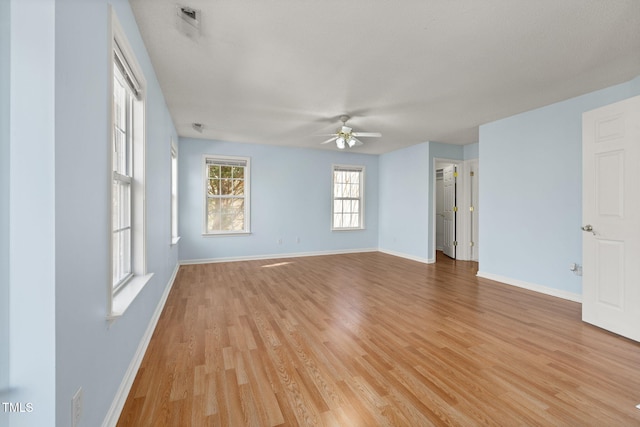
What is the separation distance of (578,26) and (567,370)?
253 cm

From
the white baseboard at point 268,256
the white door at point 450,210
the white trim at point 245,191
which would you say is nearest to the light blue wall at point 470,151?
the white door at point 450,210

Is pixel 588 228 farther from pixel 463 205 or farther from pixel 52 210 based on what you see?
pixel 52 210

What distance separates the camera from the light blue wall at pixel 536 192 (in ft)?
11.0

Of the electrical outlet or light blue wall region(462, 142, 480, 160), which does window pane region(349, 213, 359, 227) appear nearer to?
light blue wall region(462, 142, 480, 160)

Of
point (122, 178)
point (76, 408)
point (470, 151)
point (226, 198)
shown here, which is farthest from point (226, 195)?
point (470, 151)

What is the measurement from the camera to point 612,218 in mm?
2574

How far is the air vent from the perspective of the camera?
193 centimetres

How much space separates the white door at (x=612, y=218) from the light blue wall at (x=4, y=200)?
4058 millimetres

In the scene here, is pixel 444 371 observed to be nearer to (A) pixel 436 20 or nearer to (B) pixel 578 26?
(A) pixel 436 20

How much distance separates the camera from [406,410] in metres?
1.55

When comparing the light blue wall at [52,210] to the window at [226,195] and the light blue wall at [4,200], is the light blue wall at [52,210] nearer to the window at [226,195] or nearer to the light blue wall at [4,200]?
the light blue wall at [4,200]

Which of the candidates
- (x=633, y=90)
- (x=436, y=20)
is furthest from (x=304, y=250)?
(x=633, y=90)

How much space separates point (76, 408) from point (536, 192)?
487 cm

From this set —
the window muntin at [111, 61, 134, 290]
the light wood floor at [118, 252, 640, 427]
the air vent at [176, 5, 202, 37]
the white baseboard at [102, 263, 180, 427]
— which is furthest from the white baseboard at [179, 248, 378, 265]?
the air vent at [176, 5, 202, 37]
